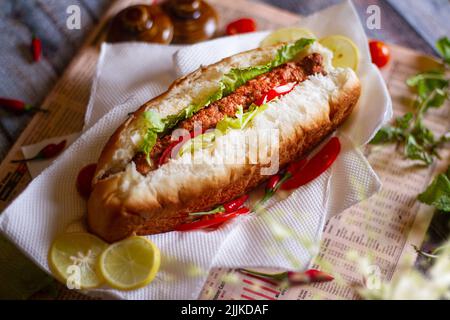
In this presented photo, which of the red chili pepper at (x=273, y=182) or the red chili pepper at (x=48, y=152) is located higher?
the red chili pepper at (x=48, y=152)

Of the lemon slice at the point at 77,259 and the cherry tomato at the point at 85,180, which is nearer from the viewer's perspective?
the lemon slice at the point at 77,259

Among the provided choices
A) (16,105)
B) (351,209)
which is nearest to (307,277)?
(351,209)

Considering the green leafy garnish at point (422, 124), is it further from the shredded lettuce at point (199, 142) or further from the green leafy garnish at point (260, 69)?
the shredded lettuce at point (199, 142)

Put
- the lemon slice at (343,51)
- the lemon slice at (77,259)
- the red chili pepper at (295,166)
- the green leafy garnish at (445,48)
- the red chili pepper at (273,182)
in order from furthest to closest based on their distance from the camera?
the green leafy garnish at (445,48) → the lemon slice at (343,51) → the red chili pepper at (295,166) → the red chili pepper at (273,182) → the lemon slice at (77,259)

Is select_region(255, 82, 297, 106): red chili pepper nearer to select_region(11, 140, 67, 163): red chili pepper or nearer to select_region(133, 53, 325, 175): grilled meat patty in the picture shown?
select_region(133, 53, 325, 175): grilled meat patty

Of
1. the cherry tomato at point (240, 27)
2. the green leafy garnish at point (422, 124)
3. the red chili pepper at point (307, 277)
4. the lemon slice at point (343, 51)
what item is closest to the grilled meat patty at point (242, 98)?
the lemon slice at point (343, 51)

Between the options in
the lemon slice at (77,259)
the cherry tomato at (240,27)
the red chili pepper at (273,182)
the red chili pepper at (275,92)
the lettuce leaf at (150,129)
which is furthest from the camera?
the cherry tomato at (240,27)
